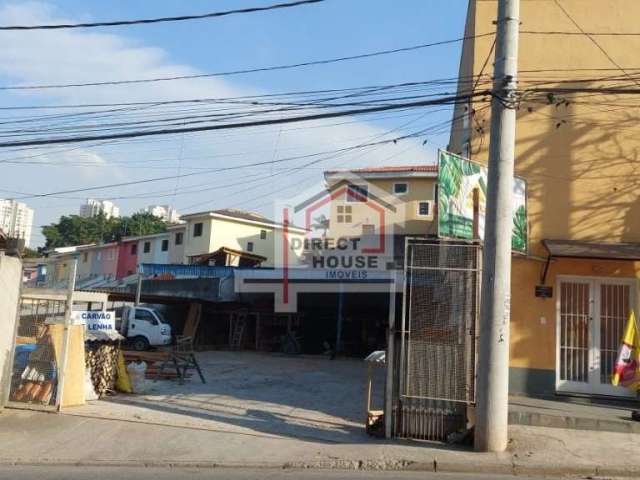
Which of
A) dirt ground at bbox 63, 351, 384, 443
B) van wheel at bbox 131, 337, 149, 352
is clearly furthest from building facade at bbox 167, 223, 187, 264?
dirt ground at bbox 63, 351, 384, 443

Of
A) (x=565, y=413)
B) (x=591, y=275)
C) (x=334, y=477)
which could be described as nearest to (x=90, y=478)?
(x=334, y=477)

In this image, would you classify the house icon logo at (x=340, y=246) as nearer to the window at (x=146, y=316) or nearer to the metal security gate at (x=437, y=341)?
the window at (x=146, y=316)

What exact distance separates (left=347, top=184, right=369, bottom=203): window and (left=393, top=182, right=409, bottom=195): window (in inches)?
71.3

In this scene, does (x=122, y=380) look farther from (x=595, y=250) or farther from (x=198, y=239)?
(x=198, y=239)

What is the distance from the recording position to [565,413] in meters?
9.65

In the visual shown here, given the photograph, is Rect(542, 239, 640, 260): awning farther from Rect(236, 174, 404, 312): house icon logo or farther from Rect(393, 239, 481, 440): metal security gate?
Rect(236, 174, 404, 312): house icon logo

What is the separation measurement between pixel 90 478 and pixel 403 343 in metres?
4.61

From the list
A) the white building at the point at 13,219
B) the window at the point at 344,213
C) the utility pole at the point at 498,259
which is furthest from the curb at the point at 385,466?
the window at the point at 344,213

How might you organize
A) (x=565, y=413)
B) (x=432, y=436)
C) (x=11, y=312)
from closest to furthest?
1. (x=432, y=436)
2. (x=565, y=413)
3. (x=11, y=312)

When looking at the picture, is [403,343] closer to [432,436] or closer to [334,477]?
[432,436]

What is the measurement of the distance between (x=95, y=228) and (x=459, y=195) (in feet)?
210

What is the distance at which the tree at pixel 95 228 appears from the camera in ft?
210

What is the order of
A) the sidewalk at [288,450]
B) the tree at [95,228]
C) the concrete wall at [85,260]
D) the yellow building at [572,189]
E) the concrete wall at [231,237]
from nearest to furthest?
the sidewalk at [288,450] < the yellow building at [572,189] < the concrete wall at [231,237] < the concrete wall at [85,260] < the tree at [95,228]

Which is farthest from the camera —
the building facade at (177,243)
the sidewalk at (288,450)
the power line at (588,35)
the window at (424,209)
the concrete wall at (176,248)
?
the building facade at (177,243)
